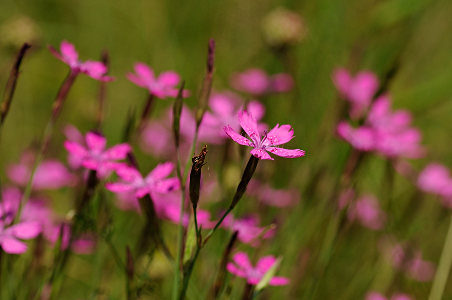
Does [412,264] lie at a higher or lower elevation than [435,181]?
lower

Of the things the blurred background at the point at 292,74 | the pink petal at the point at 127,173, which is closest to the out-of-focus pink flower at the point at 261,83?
the blurred background at the point at 292,74

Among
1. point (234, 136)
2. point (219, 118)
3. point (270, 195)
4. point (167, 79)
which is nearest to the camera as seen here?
point (234, 136)

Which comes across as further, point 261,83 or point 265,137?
point 261,83

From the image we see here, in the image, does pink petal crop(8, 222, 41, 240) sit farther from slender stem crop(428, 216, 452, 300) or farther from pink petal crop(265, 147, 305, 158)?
slender stem crop(428, 216, 452, 300)

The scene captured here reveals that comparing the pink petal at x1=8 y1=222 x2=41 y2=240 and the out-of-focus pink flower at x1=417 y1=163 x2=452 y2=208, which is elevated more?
the out-of-focus pink flower at x1=417 y1=163 x2=452 y2=208

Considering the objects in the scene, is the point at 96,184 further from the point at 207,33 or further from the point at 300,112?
the point at 207,33

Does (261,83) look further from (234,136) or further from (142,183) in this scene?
(234,136)

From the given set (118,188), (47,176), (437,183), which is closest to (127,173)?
(118,188)

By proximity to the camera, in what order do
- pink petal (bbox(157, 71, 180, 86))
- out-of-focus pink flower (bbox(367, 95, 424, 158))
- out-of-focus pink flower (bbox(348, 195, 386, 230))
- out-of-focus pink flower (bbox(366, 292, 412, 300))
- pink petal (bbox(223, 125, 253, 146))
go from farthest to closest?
out-of-focus pink flower (bbox(348, 195, 386, 230)), out-of-focus pink flower (bbox(366, 292, 412, 300)), out-of-focus pink flower (bbox(367, 95, 424, 158)), pink petal (bbox(157, 71, 180, 86)), pink petal (bbox(223, 125, 253, 146))

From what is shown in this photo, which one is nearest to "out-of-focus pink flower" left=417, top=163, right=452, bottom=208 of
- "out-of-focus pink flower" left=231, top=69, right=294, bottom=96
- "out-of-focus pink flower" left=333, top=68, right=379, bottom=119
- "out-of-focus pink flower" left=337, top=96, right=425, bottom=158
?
"out-of-focus pink flower" left=337, top=96, right=425, bottom=158
